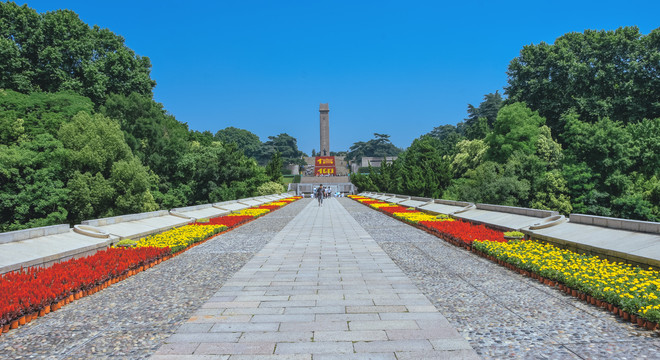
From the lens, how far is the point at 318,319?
5488mm

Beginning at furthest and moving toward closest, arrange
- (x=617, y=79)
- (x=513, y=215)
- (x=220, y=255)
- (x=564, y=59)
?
(x=564, y=59)
(x=617, y=79)
(x=513, y=215)
(x=220, y=255)

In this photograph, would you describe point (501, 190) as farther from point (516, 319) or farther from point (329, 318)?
point (329, 318)

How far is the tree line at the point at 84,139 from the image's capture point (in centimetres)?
2455

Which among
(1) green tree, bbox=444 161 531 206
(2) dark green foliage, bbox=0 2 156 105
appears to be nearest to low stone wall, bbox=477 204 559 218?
(1) green tree, bbox=444 161 531 206

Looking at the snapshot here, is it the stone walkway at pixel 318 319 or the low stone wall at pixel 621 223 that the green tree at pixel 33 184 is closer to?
the stone walkway at pixel 318 319

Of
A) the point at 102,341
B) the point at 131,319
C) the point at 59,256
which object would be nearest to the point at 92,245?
the point at 59,256

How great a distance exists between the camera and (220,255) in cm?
1112

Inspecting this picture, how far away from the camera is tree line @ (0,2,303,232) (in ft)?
80.5

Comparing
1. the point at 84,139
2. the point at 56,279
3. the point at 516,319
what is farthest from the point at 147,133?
the point at 516,319

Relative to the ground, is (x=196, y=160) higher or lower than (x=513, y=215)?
higher

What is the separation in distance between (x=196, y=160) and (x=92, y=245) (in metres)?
32.3

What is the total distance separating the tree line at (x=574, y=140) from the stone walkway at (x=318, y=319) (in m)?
25.1

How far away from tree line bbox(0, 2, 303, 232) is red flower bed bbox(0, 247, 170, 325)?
59.8ft

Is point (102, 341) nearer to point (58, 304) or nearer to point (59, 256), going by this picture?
point (58, 304)
